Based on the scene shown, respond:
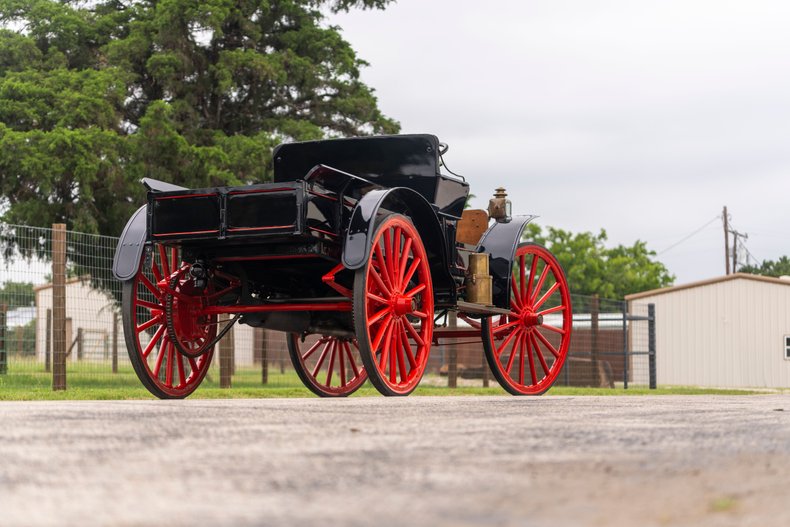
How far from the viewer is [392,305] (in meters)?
8.62

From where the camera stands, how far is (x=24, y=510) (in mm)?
2824

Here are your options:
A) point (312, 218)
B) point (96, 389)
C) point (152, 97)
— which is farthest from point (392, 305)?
point (152, 97)

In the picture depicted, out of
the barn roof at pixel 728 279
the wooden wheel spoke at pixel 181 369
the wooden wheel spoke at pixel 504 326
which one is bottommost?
the wooden wheel spoke at pixel 181 369

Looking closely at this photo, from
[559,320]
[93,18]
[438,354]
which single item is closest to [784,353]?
[559,320]

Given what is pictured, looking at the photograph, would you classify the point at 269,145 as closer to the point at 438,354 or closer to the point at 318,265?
the point at 438,354

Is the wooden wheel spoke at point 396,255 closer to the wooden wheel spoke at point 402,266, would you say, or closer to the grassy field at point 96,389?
the wooden wheel spoke at point 402,266

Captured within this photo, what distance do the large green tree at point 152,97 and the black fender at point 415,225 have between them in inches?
444

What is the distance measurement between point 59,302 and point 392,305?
4718mm

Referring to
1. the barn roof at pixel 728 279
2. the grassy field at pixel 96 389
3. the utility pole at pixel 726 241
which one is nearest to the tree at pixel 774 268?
the utility pole at pixel 726 241

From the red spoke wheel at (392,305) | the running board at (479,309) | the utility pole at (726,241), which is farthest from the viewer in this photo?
the utility pole at (726,241)

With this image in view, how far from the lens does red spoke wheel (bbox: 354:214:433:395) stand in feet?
26.5

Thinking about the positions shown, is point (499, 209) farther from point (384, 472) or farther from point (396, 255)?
point (384, 472)

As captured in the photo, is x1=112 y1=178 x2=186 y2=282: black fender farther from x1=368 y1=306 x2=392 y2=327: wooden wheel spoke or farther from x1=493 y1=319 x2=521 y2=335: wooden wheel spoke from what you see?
x1=493 y1=319 x2=521 y2=335: wooden wheel spoke

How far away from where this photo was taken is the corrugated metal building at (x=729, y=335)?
3294 cm
